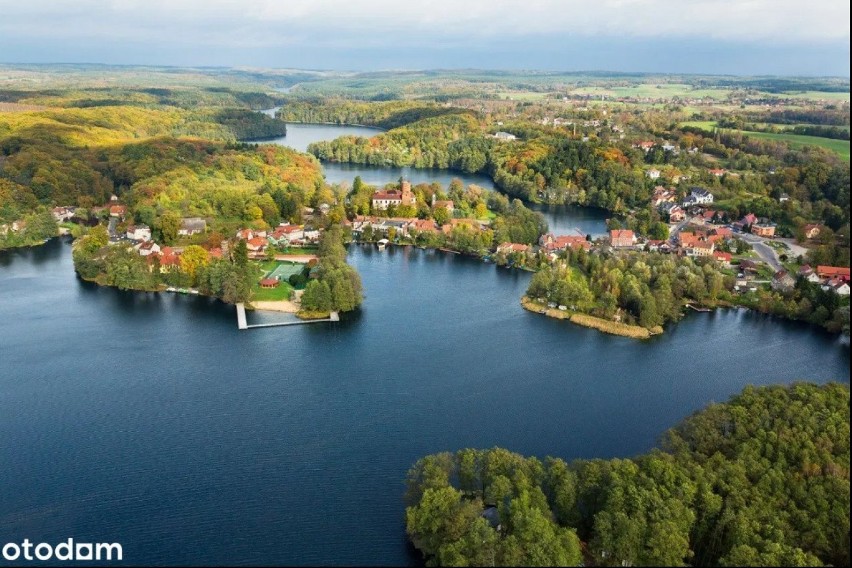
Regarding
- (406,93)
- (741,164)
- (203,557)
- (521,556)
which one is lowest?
(203,557)

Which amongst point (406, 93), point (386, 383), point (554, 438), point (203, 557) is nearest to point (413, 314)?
point (386, 383)

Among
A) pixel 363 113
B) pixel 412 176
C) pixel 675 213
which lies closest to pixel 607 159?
pixel 675 213

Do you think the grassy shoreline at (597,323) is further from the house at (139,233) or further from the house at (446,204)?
the house at (139,233)

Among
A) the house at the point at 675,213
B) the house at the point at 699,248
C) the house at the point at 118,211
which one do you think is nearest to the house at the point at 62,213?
the house at the point at 118,211

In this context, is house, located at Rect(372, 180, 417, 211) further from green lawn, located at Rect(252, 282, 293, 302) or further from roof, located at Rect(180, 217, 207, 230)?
green lawn, located at Rect(252, 282, 293, 302)

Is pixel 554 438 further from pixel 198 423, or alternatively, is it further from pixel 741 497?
pixel 198 423

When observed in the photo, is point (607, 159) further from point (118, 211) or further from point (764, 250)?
point (118, 211)

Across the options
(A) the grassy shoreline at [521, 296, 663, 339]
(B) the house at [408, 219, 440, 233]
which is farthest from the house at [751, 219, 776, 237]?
(B) the house at [408, 219, 440, 233]

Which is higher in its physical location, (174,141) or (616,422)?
(174,141)
